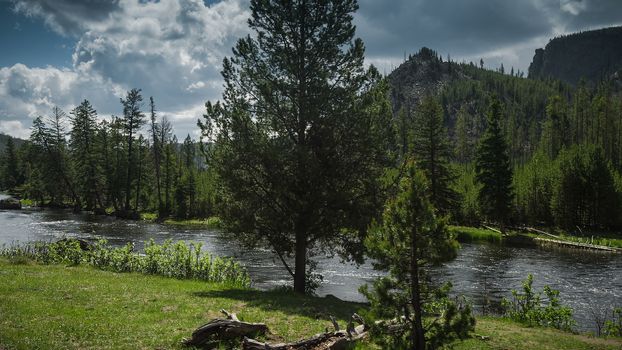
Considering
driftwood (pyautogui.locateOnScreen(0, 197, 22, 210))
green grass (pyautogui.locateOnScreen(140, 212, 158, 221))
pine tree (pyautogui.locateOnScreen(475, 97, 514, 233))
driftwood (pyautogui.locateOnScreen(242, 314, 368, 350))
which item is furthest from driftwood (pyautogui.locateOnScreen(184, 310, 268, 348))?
driftwood (pyautogui.locateOnScreen(0, 197, 22, 210))

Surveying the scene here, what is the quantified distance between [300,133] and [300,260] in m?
5.53

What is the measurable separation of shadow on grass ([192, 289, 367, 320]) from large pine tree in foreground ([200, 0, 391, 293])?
75.1 inches

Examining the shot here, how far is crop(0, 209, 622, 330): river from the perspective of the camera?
23.5 m

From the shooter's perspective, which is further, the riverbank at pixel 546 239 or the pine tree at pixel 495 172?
the pine tree at pixel 495 172

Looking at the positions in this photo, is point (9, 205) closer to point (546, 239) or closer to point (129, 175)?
point (129, 175)

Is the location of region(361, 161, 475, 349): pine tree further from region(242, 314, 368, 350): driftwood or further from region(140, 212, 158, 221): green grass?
region(140, 212, 158, 221): green grass

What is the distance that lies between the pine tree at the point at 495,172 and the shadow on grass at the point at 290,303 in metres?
41.0

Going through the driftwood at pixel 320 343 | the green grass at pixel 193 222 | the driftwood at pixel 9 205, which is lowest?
the green grass at pixel 193 222

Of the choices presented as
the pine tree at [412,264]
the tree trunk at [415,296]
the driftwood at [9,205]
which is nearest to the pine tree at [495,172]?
the pine tree at [412,264]

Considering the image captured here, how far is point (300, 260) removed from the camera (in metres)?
19.2

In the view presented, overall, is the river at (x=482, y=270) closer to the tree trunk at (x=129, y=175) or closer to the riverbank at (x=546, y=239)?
the riverbank at (x=546, y=239)

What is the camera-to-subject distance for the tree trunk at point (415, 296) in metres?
8.91

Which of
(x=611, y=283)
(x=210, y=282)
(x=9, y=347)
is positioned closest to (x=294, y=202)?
(x=210, y=282)

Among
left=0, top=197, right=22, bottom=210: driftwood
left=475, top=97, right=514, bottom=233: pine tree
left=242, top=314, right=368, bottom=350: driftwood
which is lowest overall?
left=242, top=314, right=368, bottom=350: driftwood
